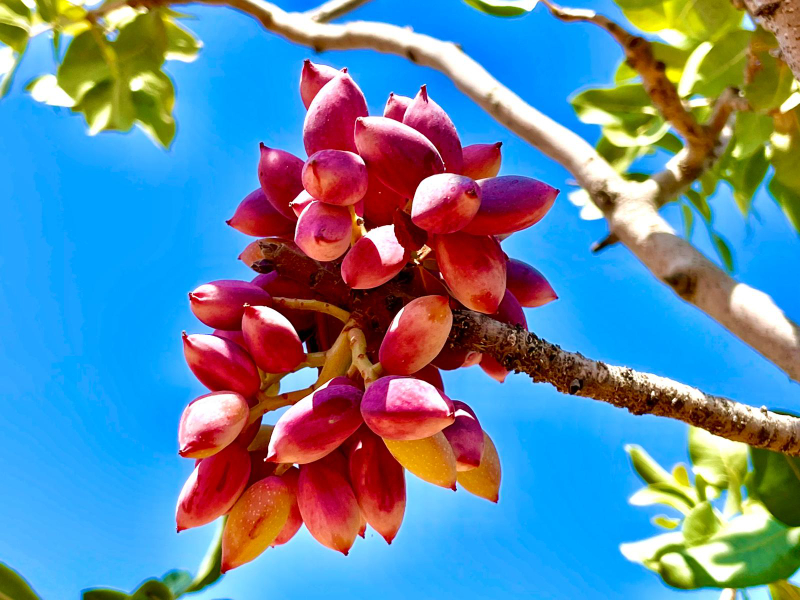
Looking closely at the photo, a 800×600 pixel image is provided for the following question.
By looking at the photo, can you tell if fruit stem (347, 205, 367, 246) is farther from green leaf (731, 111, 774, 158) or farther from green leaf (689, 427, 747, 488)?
green leaf (731, 111, 774, 158)

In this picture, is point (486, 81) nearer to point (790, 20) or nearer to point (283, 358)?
point (790, 20)

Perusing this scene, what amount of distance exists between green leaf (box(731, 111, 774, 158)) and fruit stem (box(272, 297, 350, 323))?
1302 mm

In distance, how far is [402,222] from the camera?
0.93 metres

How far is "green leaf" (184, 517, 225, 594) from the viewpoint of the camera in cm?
123

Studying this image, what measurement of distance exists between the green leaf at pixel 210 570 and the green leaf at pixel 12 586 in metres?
0.26

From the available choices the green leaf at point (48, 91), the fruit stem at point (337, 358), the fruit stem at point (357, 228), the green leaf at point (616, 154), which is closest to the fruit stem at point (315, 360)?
the fruit stem at point (337, 358)

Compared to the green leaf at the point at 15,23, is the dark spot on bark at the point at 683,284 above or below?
below

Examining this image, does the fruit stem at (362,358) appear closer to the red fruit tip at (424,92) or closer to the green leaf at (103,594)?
the red fruit tip at (424,92)

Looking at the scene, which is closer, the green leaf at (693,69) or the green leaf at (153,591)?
the green leaf at (153,591)

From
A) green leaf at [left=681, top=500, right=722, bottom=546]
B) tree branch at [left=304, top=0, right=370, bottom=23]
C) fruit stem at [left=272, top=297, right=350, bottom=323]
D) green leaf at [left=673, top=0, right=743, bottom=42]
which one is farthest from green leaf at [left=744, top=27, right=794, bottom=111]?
tree branch at [left=304, top=0, right=370, bottom=23]

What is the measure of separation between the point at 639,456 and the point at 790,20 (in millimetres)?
1406

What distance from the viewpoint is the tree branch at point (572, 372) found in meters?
0.94

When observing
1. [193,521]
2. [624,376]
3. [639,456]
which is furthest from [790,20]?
[639,456]

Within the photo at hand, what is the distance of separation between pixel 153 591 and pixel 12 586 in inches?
8.8
